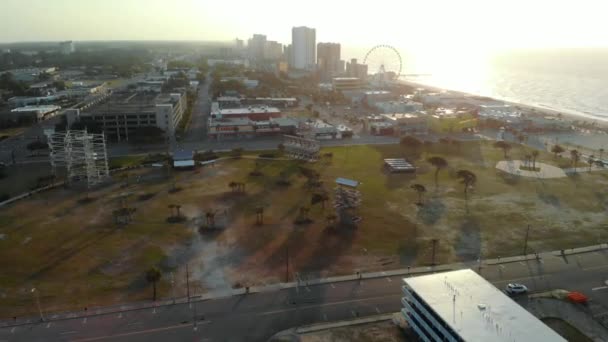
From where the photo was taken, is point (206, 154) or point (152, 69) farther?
point (152, 69)

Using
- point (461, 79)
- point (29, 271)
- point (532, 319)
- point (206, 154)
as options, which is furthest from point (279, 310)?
point (461, 79)

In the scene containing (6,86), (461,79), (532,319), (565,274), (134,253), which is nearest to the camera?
(532,319)

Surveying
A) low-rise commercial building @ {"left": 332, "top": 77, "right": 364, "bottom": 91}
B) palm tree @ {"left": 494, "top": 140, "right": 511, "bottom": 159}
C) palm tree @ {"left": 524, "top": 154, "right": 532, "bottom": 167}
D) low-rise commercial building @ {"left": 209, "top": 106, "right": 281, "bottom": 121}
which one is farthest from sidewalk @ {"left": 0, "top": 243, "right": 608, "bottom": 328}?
low-rise commercial building @ {"left": 332, "top": 77, "right": 364, "bottom": 91}

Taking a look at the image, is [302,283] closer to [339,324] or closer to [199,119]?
[339,324]

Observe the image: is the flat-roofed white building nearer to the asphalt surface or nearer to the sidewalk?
the sidewalk

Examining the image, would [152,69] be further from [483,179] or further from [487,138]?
[483,179]

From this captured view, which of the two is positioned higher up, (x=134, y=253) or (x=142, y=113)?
(x=142, y=113)
